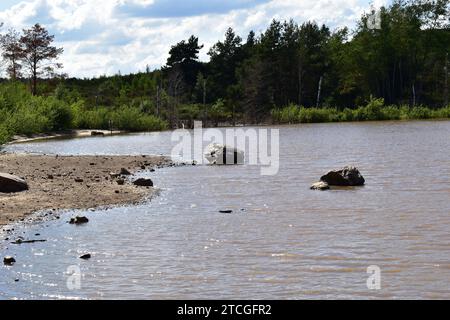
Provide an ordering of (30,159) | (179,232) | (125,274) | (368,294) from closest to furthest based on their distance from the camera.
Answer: (368,294) < (125,274) < (179,232) < (30,159)

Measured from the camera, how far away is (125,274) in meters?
9.48

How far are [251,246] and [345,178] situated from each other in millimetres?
8036

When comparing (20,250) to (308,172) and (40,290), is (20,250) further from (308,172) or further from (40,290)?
(308,172)

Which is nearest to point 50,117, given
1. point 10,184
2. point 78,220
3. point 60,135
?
point 60,135

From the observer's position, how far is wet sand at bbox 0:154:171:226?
48.0 ft

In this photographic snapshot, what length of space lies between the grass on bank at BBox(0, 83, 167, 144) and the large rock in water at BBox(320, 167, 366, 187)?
18.1 m

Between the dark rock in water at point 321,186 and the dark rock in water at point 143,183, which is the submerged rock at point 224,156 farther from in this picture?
the dark rock in water at point 321,186

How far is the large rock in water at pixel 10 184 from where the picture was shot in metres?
16.1

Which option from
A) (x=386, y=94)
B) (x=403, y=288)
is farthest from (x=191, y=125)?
(x=403, y=288)

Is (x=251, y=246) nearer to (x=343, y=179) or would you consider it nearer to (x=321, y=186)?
(x=321, y=186)

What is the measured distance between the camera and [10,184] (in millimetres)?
16188

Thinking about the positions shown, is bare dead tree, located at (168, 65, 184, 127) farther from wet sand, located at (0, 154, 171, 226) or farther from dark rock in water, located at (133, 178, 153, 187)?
dark rock in water, located at (133, 178, 153, 187)

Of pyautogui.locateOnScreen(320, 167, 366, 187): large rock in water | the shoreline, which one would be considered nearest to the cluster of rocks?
pyautogui.locateOnScreen(320, 167, 366, 187): large rock in water
